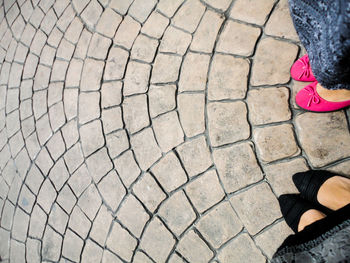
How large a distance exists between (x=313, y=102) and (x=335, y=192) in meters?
0.58

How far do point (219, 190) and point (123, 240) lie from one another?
0.88m

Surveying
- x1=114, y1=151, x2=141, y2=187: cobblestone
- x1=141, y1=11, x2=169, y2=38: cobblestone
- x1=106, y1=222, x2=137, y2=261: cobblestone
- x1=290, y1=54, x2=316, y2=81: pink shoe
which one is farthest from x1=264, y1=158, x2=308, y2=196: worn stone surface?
x1=141, y1=11, x2=169, y2=38: cobblestone

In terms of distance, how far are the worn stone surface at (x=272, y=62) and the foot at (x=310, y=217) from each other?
900mm

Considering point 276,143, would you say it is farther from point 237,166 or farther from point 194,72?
point 194,72

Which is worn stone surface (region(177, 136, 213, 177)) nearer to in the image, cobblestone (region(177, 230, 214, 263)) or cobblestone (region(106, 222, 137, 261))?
cobblestone (region(177, 230, 214, 263))

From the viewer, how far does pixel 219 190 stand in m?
2.03

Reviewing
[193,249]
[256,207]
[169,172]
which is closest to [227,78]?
[169,172]

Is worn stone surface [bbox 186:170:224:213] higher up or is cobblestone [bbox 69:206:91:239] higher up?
cobblestone [bbox 69:206:91:239]

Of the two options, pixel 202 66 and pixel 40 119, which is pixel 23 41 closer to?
pixel 40 119

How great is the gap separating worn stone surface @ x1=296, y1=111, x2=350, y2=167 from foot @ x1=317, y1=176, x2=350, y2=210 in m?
0.13

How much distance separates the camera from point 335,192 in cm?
173

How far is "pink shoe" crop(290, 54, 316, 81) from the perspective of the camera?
191 cm

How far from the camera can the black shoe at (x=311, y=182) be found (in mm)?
1748

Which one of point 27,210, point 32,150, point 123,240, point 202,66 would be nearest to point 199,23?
point 202,66
